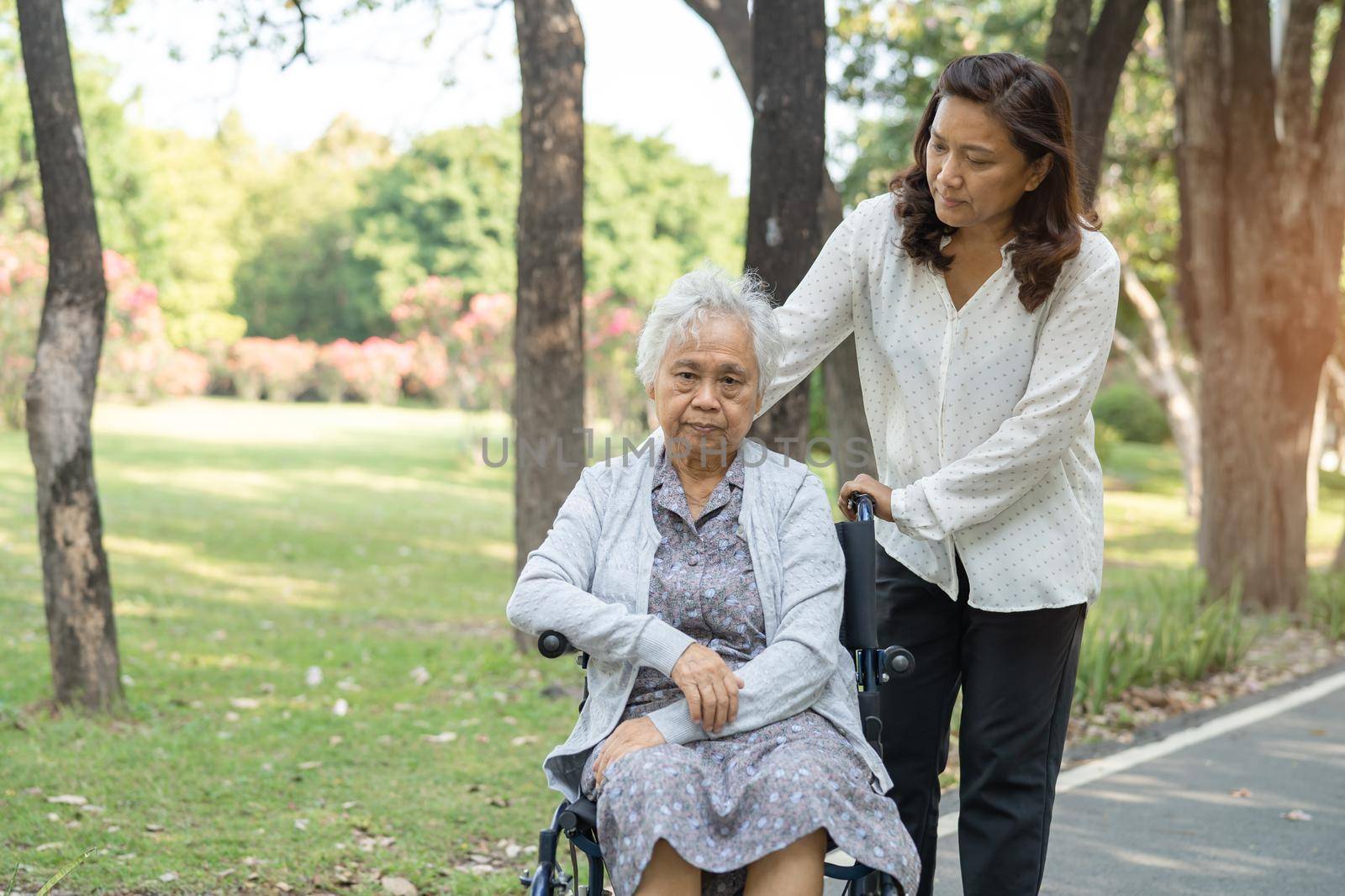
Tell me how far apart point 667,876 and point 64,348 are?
398 cm

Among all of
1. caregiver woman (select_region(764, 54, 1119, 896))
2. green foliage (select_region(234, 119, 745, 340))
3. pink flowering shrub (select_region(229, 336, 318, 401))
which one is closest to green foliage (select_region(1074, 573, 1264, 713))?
caregiver woman (select_region(764, 54, 1119, 896))

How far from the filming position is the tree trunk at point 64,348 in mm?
5293

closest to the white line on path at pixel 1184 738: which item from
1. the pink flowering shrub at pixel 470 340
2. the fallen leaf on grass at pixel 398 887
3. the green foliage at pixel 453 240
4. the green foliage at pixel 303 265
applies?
the fallen leaf on grass at pixel 398 887

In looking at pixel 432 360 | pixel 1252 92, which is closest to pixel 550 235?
pixel 1252 92

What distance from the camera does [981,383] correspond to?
285 centimetres

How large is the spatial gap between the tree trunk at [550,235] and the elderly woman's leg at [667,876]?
443 centimetres

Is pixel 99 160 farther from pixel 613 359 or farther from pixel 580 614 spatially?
pixel 580 614

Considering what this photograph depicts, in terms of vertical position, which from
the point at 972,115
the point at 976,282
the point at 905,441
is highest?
the point at 972,115

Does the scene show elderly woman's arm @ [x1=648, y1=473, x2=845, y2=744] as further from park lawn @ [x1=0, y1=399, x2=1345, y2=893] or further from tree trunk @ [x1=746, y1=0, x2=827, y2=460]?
tree trunk @ [x1=746, y1=0, x2=827, y2=460]

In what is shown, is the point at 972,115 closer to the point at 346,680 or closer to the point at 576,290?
the point at 576,290

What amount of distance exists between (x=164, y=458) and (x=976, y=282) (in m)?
18.2

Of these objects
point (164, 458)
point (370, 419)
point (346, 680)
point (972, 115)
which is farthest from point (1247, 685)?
point (370, 419)

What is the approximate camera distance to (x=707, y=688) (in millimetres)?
2615

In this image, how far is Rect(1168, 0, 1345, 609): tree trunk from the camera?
878 cm
